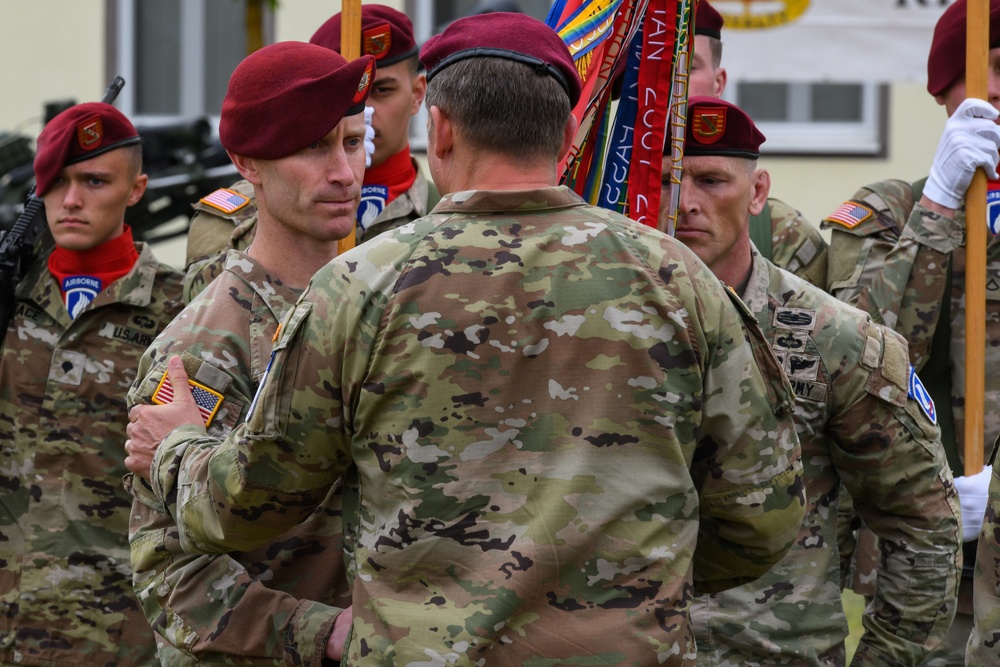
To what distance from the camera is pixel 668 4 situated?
3102 mm

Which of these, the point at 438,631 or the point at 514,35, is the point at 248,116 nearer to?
the point at 514,35

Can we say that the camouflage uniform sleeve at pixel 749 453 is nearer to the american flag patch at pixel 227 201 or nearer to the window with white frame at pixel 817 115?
the american flag patch at pixel 227 201

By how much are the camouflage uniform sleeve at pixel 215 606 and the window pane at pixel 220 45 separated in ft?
24.0

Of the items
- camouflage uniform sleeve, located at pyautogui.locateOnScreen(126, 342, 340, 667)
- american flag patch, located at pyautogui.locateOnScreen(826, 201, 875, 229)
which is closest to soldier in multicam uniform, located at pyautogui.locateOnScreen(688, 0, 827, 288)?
american flag patch, located at pyautogui.locateOnScreen(826, 201, 875, 229)

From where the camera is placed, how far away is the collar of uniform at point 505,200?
7.29ft

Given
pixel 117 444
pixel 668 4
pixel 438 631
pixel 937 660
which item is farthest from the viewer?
pixel 117 444

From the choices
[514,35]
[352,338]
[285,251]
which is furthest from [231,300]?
[514,35]

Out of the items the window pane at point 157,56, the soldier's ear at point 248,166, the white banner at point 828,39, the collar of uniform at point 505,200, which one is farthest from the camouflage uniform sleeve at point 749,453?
the window pane at point 157,56

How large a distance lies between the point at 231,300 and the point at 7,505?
1653 mm

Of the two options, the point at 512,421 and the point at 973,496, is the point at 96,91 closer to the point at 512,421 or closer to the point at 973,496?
the point at 973,496

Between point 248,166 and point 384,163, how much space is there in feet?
4.34

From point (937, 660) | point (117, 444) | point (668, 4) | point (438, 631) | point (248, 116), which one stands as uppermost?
point (668, 4)

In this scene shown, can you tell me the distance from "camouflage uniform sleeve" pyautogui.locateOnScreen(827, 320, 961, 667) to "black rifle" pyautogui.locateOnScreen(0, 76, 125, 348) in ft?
7.98

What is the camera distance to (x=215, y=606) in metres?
2.63
